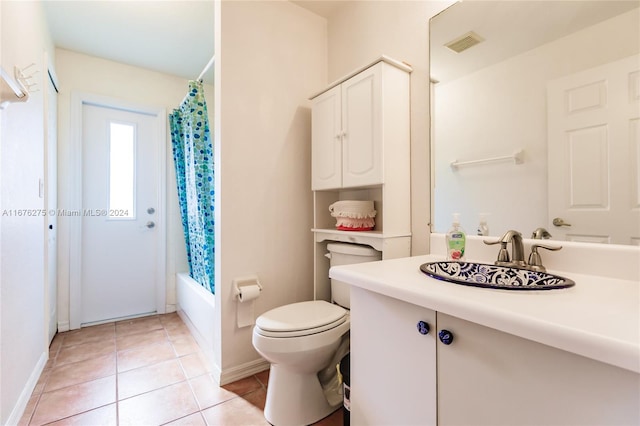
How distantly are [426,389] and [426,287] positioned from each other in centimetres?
28

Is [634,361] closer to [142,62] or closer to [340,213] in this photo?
[340,213]

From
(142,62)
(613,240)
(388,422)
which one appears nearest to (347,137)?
(613,240)

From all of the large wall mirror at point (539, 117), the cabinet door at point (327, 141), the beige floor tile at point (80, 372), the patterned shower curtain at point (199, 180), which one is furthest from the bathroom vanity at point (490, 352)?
the beige floor tile at point (80, 372)

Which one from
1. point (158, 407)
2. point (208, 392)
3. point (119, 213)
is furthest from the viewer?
point (119, 213)

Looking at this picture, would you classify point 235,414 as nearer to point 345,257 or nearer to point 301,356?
point 301,356

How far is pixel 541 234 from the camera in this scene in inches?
43.8

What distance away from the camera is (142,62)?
2.72 metres

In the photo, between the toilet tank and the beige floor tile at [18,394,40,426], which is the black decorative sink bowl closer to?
the toilet tank

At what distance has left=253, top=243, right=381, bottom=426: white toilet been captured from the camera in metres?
1.29

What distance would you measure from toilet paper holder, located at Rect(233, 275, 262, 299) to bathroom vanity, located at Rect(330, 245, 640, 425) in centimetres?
91

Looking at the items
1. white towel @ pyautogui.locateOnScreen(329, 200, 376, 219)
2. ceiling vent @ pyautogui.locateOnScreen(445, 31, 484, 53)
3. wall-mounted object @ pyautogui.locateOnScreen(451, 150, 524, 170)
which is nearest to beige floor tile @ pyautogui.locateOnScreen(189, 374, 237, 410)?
white towel @ pyautogui.locateOnScreen(329, 200, 376, 219)

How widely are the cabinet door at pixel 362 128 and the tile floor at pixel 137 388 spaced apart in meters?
1.26

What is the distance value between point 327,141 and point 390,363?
1307 mm

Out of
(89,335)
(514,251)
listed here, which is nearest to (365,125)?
(514,251)
